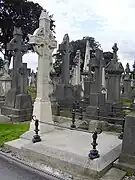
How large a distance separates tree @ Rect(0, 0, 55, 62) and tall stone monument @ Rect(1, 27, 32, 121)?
21.1 meters

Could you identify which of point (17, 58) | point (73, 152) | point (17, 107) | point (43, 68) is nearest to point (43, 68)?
point (43, 68)

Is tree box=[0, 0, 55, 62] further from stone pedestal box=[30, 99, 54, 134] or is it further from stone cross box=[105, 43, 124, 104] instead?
stone pedestal box=[30, 99, 54, 134]

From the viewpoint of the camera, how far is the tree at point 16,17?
102 feet

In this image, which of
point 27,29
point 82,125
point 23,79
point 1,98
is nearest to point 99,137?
point 82,125

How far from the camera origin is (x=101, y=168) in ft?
14.4

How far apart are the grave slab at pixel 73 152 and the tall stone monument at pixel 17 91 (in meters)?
3.54

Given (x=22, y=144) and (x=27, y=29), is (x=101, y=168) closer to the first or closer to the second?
(x=22, y=144)

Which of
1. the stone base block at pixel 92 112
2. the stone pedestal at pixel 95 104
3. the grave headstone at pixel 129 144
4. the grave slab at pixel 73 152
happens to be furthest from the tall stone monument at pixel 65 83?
the grave headstone at pixel 129 144

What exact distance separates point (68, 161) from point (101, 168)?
0.71 metres

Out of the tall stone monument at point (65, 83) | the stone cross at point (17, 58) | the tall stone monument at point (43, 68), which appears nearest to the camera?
the tall stone monument at point (43, 68)

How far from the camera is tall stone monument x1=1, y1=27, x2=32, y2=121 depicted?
386 inches

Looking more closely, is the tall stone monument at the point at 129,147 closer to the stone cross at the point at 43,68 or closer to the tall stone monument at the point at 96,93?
the stone cross at the point at 43,68

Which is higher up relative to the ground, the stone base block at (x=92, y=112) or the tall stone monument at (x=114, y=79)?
the tall stone monument at (x=114, y=79)

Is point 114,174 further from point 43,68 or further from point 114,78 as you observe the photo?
point 114,78
